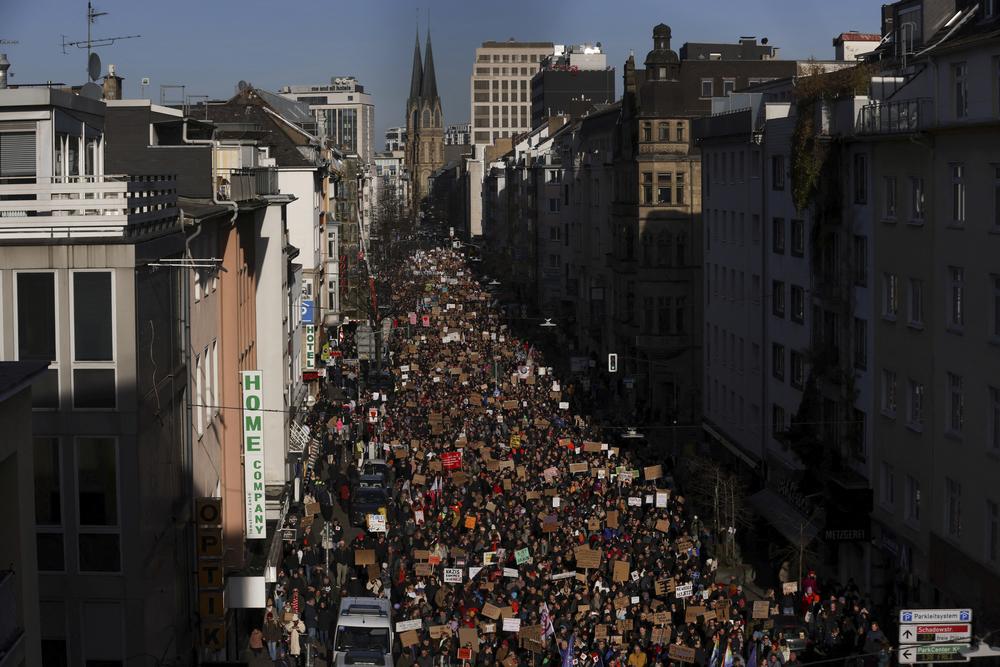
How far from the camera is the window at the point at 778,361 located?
146ft

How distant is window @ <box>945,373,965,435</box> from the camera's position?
3033cm

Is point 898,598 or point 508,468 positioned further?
point 508,468

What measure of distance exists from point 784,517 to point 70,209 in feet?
77.2

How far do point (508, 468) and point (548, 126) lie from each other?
9718 cm

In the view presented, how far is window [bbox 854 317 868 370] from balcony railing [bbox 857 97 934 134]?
4550 mm

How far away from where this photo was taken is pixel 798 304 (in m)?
43.2

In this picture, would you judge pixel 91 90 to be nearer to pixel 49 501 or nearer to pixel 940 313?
pixel 49 501

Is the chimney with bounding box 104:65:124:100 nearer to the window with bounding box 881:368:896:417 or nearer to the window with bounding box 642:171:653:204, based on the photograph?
the window with bounding box 881:368:896:417

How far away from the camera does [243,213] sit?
34.9 m

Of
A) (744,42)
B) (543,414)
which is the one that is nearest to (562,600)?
(543,414)

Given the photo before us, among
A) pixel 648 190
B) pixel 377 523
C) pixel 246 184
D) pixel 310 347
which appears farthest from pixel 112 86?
pixel 648 190

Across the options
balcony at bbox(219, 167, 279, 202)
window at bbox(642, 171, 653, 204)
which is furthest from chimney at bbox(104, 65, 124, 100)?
window at bbox(642, 171, 653, 204)

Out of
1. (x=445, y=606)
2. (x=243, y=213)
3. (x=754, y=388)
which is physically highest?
(x=243, y=213)

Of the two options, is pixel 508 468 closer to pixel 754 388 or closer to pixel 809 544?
pixel 754 388
